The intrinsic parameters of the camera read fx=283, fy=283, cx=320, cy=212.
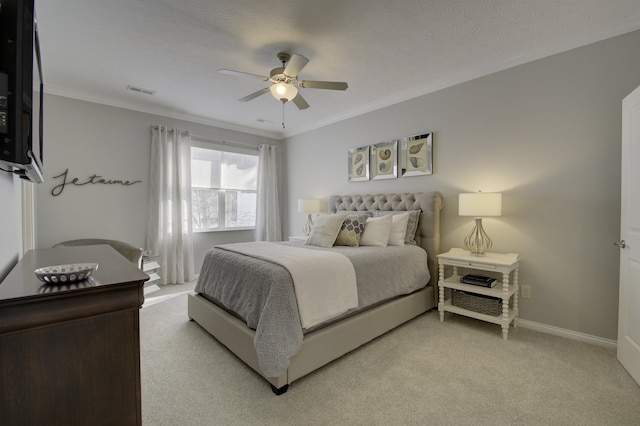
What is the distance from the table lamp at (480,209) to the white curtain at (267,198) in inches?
143

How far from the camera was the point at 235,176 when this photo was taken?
5.35 meters

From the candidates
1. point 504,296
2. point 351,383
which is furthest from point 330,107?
point 351,383

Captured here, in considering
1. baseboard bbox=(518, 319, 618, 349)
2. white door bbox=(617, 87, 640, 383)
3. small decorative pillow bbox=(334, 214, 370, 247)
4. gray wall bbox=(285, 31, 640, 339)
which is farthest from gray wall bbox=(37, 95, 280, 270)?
white door bbox=(617, 87, 640, 383)

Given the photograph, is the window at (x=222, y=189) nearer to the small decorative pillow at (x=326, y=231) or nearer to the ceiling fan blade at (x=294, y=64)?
the small decorative pillow at (x=326, y=231)

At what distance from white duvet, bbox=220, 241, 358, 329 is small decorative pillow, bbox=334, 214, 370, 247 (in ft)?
2.70

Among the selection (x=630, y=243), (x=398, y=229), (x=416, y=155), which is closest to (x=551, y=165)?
(x=630, y=243)

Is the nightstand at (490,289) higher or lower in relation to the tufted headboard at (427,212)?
lower

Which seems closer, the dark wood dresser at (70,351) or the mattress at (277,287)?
the dark wood dresser at (70,351)

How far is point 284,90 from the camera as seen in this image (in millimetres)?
2699

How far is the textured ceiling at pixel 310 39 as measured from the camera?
2158mm

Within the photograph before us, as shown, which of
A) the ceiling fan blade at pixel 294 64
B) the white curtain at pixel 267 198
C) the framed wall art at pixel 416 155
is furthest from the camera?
the white curtain at pixel 267 198

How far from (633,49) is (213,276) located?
406cm

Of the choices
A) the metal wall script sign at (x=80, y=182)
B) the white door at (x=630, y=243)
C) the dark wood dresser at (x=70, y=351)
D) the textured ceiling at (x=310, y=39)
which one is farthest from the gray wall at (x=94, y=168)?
the white door at (x=630, y=243)

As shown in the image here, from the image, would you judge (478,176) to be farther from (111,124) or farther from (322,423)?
(111,124)
